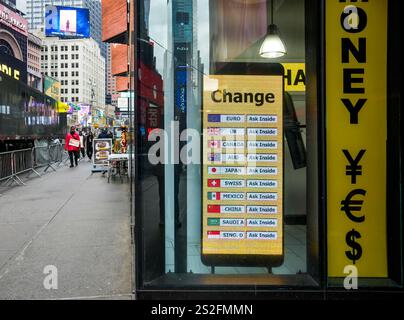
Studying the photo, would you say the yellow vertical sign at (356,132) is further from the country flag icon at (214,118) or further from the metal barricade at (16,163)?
the metal barricade at (16,163)

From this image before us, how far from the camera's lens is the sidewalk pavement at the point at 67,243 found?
15.3 ft

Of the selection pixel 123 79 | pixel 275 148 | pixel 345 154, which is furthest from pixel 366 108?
pixel 123 79

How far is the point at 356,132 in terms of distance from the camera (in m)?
4.14

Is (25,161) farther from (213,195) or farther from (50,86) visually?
(50,86)

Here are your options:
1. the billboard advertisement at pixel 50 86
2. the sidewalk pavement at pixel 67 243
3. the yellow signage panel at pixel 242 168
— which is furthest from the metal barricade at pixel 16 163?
the billboard advertisement at pixel 50 86

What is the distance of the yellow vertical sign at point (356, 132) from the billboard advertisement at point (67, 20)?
61.3 ft

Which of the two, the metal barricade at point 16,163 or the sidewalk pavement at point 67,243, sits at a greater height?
the metal barricade at point 16,163

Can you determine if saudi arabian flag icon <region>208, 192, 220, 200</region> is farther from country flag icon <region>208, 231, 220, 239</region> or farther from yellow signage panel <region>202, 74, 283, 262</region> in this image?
country flag icon <region>208, 231, 220, 239</region>

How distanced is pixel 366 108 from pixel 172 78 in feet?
5.82

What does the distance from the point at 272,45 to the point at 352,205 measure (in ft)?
5.87

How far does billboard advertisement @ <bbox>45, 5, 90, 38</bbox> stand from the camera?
2094 cm

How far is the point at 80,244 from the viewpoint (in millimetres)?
6355

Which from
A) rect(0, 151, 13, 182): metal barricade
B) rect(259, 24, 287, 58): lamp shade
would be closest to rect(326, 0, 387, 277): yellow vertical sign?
rect(259, 24, 287, 58): lamp shade
